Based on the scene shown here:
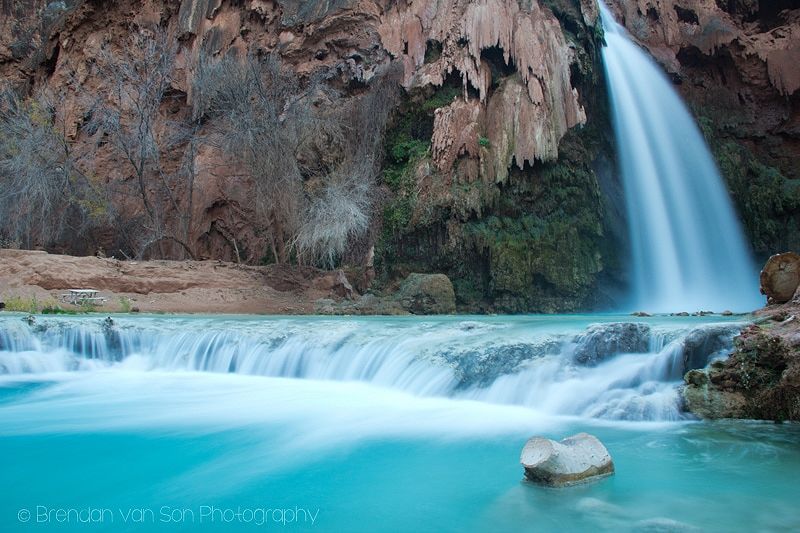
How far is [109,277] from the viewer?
15273 millimetres

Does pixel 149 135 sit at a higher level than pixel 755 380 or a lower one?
higher

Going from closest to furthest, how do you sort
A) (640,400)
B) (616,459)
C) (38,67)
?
(616,459) → (640,400) → (38,67)

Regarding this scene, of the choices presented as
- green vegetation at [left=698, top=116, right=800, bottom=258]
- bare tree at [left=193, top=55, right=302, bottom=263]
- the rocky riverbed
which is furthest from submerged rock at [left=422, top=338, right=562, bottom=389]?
green vegetation at [left=698, top=116, right=800, bottom=258]

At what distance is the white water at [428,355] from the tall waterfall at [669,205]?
11.7 meters

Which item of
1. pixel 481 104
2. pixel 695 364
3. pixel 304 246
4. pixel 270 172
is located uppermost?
pixel 481 104

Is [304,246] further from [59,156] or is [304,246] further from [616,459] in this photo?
[616,459]

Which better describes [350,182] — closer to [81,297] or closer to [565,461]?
[81,297]

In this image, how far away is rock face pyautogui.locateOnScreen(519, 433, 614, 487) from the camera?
395 cm

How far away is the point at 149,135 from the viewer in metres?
20.1

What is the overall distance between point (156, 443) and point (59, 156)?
1768 centimetres

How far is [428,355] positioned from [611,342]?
217 cm

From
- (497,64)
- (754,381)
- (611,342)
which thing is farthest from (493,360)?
(497,64)

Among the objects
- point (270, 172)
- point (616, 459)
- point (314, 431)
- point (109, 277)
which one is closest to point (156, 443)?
point (314, 431)

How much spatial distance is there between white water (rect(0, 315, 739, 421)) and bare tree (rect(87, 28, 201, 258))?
916 centimetres
